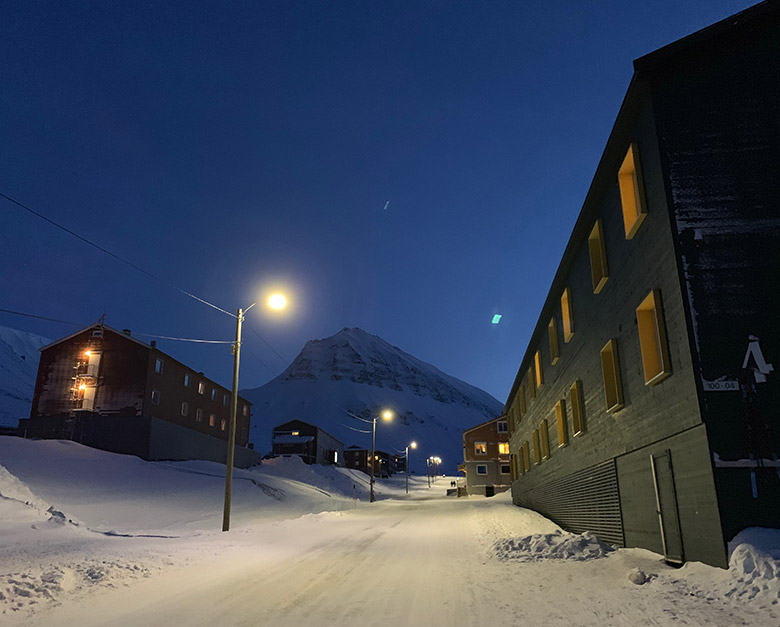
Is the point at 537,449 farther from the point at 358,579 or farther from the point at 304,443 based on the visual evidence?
the point at 304,443

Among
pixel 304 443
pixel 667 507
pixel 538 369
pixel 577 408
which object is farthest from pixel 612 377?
pixel 304 443

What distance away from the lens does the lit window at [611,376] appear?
43.9 feet

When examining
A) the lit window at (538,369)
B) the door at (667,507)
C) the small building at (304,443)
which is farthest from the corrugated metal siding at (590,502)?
the small building at (304,443)

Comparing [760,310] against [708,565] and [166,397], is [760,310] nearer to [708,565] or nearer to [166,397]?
[708,565]

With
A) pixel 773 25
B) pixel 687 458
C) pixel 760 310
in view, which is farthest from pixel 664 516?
pixel 773 25

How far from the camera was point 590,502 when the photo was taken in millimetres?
16984

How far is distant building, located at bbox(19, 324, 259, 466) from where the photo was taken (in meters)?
45.0

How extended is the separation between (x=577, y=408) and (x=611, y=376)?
3855mm

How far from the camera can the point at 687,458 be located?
949cm

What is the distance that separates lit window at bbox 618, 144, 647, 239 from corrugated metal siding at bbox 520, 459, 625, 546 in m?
6.28

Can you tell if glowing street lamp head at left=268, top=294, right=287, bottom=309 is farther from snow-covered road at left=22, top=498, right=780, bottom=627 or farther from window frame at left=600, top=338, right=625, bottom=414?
window frame at left=600, top=338, right=625, bottom=414

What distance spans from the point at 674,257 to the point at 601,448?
Answer: 24.8 feet

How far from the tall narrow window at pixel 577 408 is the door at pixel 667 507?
6666mm

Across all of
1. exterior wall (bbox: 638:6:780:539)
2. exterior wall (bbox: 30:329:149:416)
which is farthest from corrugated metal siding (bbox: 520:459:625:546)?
exterior wall (bbox: 30:329:149:416)
